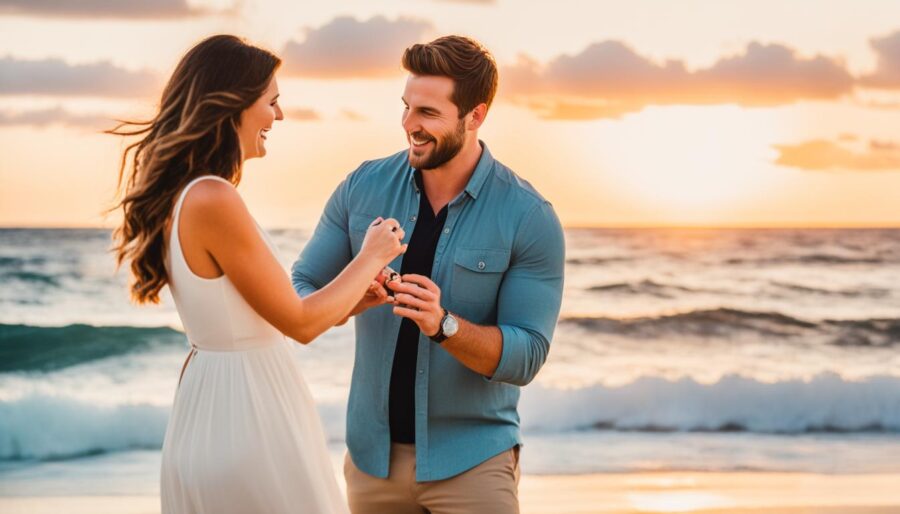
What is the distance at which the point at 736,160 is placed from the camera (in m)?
20.0

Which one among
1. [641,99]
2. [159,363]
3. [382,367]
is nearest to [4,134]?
[159,363]

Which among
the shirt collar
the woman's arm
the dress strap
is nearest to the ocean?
the shirt collar

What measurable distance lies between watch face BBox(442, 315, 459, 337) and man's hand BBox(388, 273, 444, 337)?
2cm

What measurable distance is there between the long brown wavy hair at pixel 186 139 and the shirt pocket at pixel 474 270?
80 cm

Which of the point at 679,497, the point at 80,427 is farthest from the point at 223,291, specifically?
the point at 80,427

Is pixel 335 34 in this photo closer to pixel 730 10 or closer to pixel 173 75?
pixel 730 10

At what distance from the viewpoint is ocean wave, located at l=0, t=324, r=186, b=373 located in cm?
1449

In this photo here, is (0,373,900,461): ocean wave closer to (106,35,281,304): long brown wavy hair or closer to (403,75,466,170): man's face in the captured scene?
(403,75,466,170): man's face

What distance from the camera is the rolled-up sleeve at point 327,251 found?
3623mm

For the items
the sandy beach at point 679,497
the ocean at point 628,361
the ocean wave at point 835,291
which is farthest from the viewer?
the ocean wave at point 835,291

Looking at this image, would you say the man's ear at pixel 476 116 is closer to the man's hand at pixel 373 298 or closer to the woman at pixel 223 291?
the man's hand at pixel 373 298

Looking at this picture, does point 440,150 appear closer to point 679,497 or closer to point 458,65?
point 458,65

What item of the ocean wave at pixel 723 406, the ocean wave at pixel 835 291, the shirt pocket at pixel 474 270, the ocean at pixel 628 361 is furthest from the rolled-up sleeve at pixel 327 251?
the ocean wave at pixel 835 291

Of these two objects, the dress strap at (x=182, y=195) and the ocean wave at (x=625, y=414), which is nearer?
the dress strap at (x=182, y=195)
